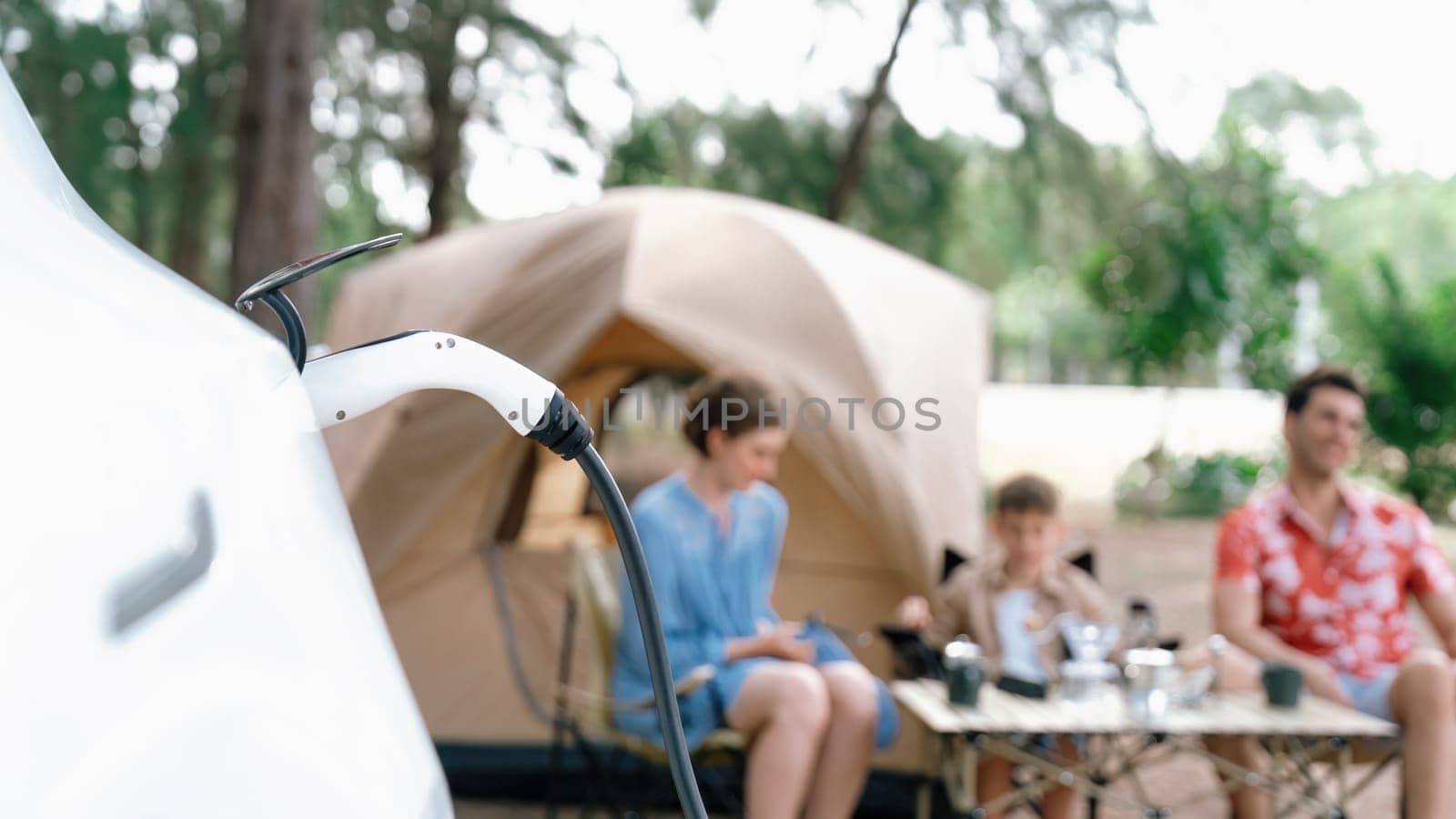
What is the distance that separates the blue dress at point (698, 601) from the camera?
111 inches

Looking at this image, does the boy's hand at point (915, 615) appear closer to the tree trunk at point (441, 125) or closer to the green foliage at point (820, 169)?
the tree trunk at point (441, 125)

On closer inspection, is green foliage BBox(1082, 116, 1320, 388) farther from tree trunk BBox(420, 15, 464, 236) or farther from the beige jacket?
the beige jacket

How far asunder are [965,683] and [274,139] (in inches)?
114

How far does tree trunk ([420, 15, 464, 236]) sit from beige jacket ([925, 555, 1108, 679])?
14.5 ft

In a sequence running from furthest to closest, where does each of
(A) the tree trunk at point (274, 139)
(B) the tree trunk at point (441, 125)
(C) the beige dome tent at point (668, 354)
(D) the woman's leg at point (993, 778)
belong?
1. (B) the tree trunk at point (441, 125)
2. (A) the tree trunk at point (274, 139)
3. (C) the beige dome tent at point (668, 354)
4. (D) the woman's leg at point (993, 778)

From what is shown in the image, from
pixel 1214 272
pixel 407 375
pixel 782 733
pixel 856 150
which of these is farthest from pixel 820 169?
pixel 407 375

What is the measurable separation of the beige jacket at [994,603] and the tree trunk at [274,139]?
89.8 inches

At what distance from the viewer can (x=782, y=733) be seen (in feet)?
8.80

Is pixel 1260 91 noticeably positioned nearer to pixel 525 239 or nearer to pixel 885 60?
pixel 885 60

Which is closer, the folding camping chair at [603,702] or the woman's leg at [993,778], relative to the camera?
the folding camping chair at [603,702]

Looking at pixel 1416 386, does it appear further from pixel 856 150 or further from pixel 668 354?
pixel 668 354

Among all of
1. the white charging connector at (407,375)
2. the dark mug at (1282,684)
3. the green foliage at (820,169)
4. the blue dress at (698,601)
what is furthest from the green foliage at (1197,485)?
the white charging connector at (407,375)

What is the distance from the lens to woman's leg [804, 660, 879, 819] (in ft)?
8.98

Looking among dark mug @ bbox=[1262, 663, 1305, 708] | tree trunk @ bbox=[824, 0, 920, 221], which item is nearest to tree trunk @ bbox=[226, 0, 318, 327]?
dark mug @ bbox=[1262, 663, 1305, 708]
